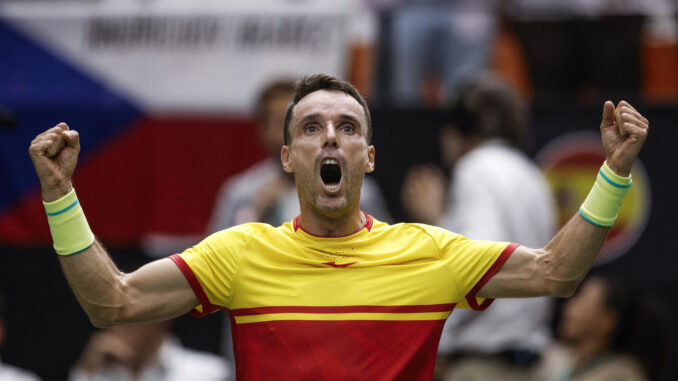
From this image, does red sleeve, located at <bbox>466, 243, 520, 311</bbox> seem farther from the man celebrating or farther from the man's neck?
the man's neck

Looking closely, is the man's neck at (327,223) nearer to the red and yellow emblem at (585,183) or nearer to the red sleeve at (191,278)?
the red sleeve at (191,278)

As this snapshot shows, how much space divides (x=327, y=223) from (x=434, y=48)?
13.1ft

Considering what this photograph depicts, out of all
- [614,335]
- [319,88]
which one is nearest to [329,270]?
[319,88]

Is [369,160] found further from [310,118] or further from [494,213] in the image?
[494,213]

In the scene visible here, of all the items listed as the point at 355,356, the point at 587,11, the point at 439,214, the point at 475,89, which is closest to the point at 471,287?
the point at 355,356

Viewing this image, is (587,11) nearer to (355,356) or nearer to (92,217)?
(92,217)

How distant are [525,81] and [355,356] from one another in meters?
4.65

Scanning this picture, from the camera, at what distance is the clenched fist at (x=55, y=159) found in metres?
2.82

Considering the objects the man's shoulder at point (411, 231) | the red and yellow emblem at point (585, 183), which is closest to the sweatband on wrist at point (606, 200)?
the man's shoulder at point (411, 231)

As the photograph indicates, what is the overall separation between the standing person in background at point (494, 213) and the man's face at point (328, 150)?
5.71ft

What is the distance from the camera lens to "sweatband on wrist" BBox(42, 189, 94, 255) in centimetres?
284

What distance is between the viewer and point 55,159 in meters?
2.86

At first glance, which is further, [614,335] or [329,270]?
[614,335]

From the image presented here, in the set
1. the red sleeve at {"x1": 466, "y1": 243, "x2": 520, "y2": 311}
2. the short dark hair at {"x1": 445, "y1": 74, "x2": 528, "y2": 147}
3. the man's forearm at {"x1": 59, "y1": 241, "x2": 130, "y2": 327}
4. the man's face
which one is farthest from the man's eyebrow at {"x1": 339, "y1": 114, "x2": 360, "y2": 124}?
the short dark hair at {"x1": 445, "y1": 74, "x2": 528, "y2": 147}
